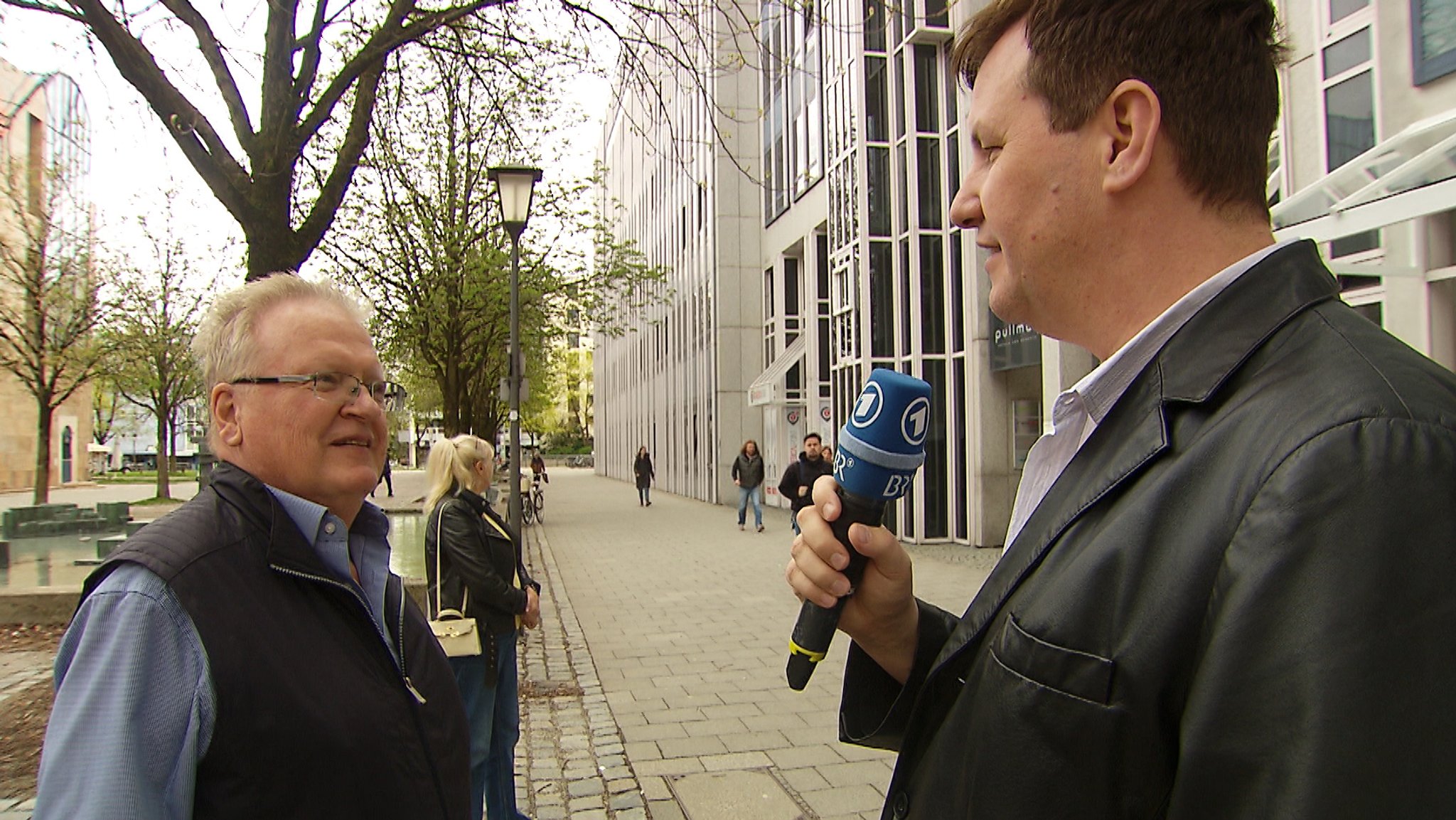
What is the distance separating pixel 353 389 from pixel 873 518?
1.28 m

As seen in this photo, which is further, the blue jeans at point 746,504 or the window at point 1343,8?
the blue jeans at point 746,504

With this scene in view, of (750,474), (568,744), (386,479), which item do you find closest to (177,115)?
(568,744)

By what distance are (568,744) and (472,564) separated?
1.77 m

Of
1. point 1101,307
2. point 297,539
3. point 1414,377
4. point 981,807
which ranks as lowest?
point 981,807

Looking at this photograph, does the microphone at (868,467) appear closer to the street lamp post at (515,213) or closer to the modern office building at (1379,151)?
the modern office building at (1379,151)

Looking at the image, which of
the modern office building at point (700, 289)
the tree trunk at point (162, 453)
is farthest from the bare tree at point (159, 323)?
the modern office building at point (700, 289)

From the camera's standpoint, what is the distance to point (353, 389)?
2139mm

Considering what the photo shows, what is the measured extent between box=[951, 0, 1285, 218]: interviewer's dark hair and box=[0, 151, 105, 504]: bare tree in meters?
23.5

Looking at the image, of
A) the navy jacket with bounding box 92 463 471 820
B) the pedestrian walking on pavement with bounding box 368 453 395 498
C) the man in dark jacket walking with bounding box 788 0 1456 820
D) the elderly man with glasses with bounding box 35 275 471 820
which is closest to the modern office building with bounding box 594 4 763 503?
the pedestrian walking on pavement with bounding box 368 453 395 498

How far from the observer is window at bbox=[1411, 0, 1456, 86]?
721 cm

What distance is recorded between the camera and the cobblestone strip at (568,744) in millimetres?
4852

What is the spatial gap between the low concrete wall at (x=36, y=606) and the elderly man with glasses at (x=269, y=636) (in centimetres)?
904

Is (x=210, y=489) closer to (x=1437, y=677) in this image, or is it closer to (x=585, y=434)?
(x=1437, y=677)

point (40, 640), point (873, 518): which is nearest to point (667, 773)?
point (873, 518)
